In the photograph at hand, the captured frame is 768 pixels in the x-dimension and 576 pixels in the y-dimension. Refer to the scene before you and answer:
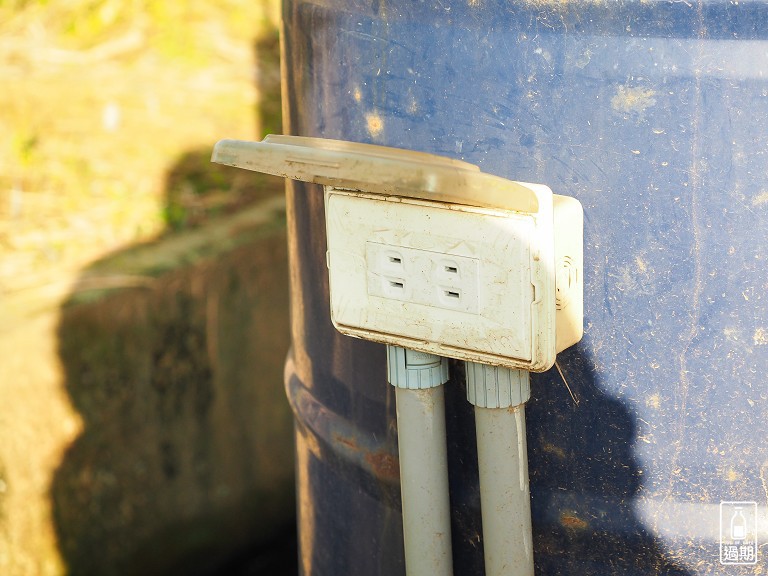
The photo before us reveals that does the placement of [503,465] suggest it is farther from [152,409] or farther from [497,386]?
[152,409]

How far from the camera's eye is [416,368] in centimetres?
108

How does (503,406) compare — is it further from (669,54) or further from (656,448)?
(669,54)

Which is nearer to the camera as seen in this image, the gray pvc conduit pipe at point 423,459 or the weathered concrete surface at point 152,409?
the gray pvc conduit pipe at point 423,459

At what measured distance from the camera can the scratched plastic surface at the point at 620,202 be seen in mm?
974

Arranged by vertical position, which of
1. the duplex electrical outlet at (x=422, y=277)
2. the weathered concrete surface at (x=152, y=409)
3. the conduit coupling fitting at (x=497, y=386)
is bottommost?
the weathered concrete surface at (x=152, y=409)

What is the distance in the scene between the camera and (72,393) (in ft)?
7.85

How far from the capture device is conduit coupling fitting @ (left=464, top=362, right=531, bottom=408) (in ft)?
3.42

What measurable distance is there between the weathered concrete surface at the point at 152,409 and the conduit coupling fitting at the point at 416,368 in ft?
4.72

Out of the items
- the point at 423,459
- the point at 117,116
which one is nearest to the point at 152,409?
the point at 117,116

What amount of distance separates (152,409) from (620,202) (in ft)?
5.88

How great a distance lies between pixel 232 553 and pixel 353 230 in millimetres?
2039

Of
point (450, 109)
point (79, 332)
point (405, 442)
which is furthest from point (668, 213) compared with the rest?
point (79, 332)

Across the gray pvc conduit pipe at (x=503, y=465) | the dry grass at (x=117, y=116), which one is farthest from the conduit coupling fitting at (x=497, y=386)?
the dry grass at (x=117, y=116)

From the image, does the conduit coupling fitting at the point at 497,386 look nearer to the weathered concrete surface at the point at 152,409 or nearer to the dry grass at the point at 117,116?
the weathered concrete surface at the point at 152,409
